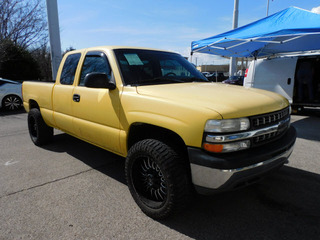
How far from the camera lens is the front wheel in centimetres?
209

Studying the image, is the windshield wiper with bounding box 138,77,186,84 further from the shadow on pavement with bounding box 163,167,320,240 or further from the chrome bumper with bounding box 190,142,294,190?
the shadow on pavement with bounding box 163,167,320,240

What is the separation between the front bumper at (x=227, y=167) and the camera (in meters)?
1.87

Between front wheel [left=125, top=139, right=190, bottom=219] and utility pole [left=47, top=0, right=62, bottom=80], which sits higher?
utility pole [left=47, top=0, right=62, bottom=80]

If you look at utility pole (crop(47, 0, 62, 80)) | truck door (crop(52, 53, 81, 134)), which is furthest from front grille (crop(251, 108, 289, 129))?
utility pole (crop(47, 0, 62, 80))

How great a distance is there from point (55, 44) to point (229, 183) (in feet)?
40.2

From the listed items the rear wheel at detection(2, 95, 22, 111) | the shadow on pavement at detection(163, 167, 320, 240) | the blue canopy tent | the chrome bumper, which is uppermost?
the blue canopy tent

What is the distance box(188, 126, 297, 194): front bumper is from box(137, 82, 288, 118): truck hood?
34 cm

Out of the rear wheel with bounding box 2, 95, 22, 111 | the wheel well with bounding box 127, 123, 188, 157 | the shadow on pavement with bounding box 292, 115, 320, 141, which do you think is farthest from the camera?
the rear wheel with bounding box 2, 95, 22, 111

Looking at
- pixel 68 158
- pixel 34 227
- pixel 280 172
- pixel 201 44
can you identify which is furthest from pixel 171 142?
pixel 201 44

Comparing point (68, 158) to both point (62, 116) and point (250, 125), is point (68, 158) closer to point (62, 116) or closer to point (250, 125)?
point (62, 116)

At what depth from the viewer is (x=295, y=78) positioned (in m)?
8.20

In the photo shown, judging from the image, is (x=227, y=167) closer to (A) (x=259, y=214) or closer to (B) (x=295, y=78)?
(A) (x=259, y=214)

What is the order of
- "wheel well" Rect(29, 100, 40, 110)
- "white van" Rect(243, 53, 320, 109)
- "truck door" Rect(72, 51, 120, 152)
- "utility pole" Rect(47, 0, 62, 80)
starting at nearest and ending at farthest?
"truck door" Rect(72, 51, 120, 152), "wheel well" Rect(29, 100, 40, 110), "white van" Rect(243, 53, 320, 109), "utility pole" Rect(47, 0, 62, 80)

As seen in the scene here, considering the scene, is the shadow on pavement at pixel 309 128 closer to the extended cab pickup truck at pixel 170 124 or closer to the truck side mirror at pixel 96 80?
the extended cab pickup truck at pixel 170 124
